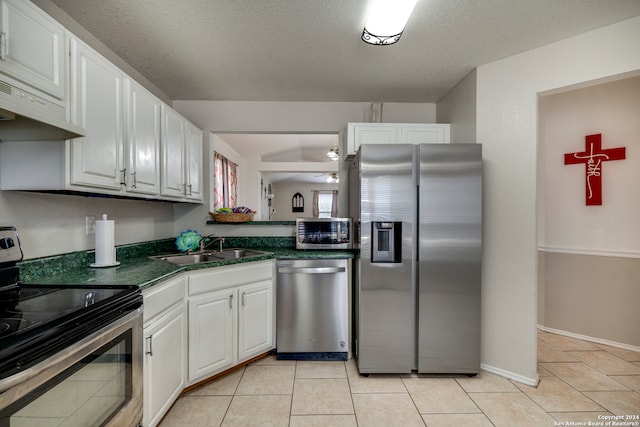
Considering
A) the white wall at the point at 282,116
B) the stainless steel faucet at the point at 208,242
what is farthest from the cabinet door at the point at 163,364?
the white wall at the point at 282,116

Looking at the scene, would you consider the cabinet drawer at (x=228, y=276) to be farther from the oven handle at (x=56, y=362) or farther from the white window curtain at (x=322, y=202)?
the white window curtain at (x=322, y=202)

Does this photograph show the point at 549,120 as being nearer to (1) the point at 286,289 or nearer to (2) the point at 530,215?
(2) the point at 530,215

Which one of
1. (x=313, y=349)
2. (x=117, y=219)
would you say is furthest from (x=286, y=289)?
(x=117, y=219)

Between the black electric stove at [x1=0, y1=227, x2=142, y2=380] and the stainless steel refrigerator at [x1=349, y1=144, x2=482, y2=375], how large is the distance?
154cm

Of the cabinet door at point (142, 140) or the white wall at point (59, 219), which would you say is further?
the cabinet door at point (142, 140)

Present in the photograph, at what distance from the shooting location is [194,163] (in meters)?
2.61

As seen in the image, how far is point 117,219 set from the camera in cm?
212

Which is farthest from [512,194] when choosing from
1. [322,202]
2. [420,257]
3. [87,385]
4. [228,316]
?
[322,202]

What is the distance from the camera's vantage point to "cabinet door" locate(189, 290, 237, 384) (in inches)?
75.0

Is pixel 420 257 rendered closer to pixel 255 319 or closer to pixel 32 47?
pixel 255 319

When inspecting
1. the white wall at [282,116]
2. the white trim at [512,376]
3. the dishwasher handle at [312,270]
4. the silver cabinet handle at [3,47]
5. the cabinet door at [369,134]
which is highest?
the white wall at [282,116]

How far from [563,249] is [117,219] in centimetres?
393

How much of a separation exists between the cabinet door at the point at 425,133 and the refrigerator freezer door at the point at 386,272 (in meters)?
0.54

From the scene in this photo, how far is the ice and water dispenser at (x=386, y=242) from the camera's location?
2193mm
